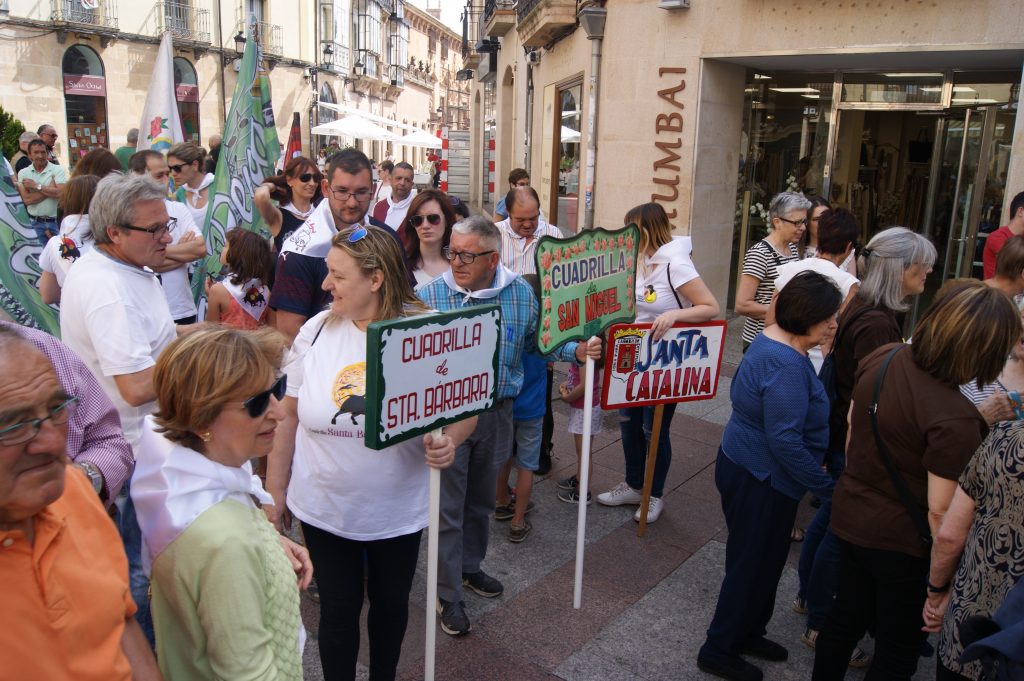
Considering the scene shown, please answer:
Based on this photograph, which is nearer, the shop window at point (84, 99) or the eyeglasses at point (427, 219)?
the eyeglasses at point (427, 219)

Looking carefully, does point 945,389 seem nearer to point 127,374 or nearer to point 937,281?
point 127,374

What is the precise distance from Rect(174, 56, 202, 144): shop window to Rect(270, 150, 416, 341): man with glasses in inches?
1268

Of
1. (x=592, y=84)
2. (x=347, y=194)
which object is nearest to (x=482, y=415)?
(x=347, y=194)

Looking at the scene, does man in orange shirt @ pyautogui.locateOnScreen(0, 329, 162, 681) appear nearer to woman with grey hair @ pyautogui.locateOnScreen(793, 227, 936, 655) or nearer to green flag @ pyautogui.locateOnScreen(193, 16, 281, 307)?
woman with grey hair @ pyautogui.locateOnScreen(793, 227, 936, 655)

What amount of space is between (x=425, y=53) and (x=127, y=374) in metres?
78.9

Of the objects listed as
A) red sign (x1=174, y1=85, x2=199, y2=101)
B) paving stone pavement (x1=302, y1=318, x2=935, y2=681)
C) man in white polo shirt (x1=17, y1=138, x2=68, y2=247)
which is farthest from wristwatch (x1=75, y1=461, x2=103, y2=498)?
red sign (x1=174, y1=85, x2=199, y2=101)

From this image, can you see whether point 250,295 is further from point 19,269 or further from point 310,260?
point 19,269

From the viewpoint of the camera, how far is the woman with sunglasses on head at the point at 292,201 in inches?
228

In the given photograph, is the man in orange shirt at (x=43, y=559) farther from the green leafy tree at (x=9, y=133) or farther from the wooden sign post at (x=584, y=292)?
the green leafy tree at (x=9, y=133)

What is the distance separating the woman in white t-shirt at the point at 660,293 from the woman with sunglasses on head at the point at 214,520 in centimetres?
295

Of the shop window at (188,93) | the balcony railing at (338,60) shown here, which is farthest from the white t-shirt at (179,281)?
the balcony railing at (338,60)

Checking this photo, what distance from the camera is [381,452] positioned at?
8.99 ft

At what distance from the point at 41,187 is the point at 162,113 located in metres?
1.87

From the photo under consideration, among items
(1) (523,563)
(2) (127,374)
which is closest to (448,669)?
(1) (523,563)
